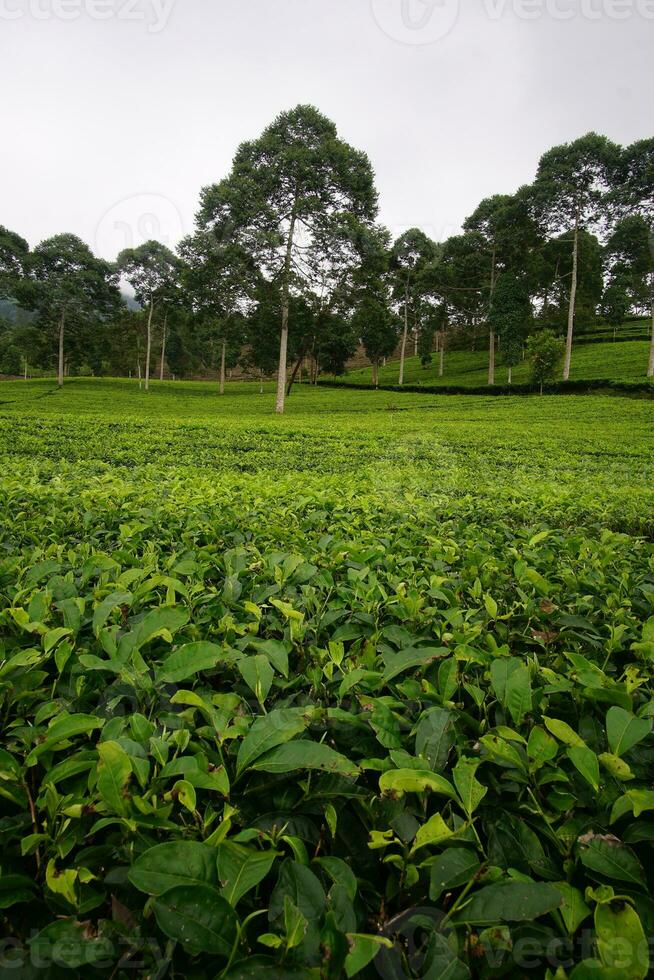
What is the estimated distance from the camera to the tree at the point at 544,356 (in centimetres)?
2692

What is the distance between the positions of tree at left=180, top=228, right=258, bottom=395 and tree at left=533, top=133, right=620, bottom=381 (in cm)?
1892

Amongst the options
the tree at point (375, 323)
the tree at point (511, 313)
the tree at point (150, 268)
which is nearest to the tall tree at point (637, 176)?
the tree at point (511, 313)

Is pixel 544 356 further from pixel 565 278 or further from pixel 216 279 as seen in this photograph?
pixel 216 279

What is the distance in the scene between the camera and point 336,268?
22.5m

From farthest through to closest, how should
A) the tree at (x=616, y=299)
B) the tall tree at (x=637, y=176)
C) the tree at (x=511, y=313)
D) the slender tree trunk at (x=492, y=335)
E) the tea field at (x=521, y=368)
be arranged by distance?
the tree at (x=616, y=299) → the slender tree trunk at (x=492, y=335) → the tree at (x=511, y=313) → the tea field at (x=521, y=368) → the tall tree at (x=637, y=176)

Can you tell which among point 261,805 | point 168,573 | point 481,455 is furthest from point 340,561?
point 481,455

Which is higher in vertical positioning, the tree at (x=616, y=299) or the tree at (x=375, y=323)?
the tree at (x=616, y=299)

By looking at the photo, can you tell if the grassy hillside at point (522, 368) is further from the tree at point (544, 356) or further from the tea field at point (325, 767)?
the tea field at point (325, 767)

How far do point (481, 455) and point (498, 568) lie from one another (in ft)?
23.1

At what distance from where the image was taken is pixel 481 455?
8.68 meters

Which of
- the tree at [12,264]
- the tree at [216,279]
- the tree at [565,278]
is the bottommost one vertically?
the tree at [216,279]

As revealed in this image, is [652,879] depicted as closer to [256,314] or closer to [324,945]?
[324,945]

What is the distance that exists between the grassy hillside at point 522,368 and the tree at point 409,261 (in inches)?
186

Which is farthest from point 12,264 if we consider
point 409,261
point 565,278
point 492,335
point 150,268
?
point 565,278
